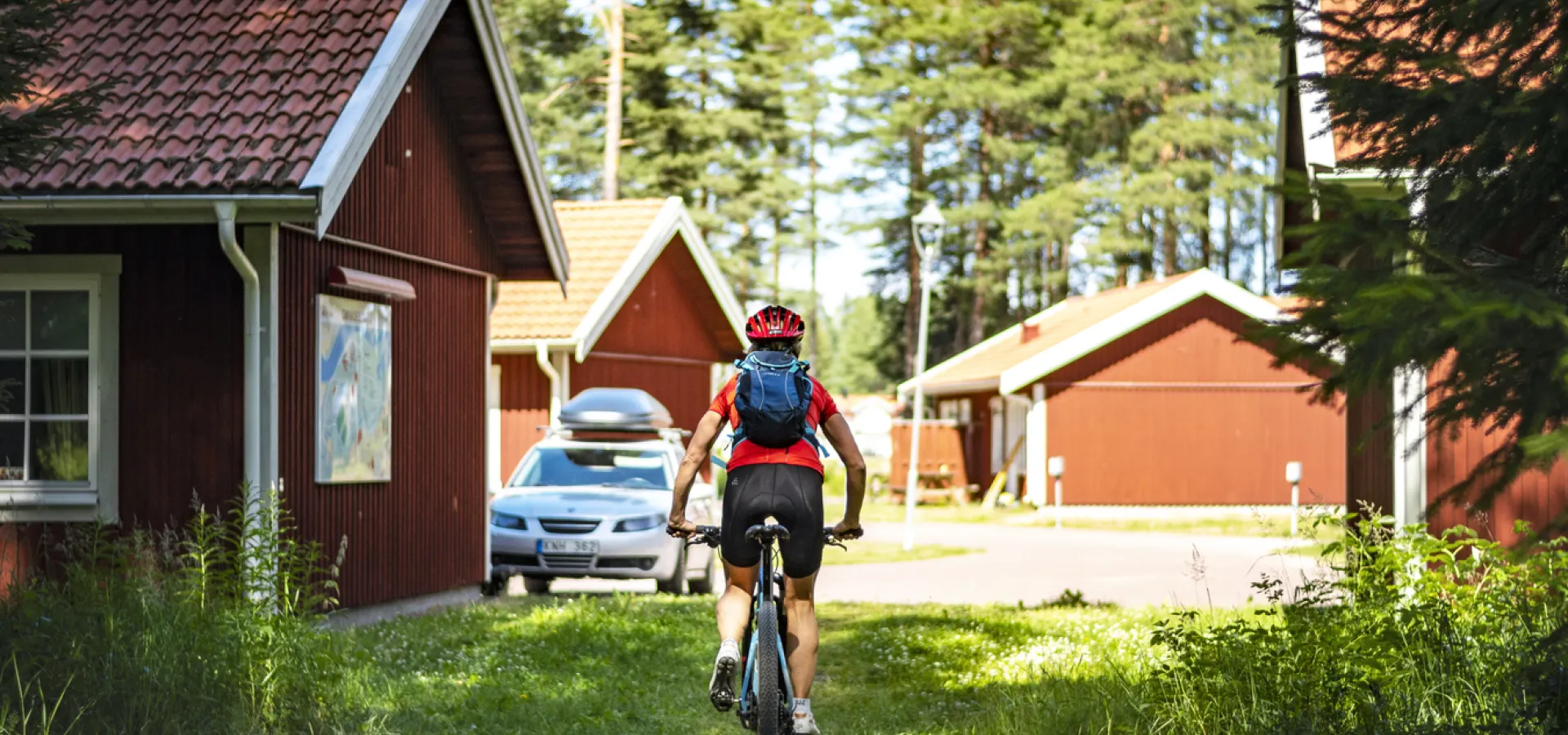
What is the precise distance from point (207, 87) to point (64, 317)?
1.90 m

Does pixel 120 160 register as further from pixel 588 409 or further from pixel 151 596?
pixel 588 409

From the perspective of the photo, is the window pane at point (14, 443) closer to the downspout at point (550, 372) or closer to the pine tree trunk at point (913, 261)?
the downspout at point (550, 372)

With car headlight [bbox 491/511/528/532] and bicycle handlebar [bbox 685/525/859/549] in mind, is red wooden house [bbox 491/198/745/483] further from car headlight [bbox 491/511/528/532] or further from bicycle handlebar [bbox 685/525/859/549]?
bicycle handlebar [bbox 685/525/859/549]

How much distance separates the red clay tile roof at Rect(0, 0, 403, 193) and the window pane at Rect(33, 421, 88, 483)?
1836 mm

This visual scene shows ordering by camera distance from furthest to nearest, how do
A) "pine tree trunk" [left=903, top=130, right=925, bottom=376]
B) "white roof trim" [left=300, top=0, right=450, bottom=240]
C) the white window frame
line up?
"pine tree trunk" [left=903, top=130, right=925, bottom=376], the white window frame, "white roof trim" [left=300, top=0, right=450, bottom=240]

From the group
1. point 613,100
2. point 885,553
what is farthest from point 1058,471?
point 613,100

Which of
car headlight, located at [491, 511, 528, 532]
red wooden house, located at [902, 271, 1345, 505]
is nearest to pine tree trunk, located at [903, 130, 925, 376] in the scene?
red wooden house, located at [902, 271, 1345, 505]

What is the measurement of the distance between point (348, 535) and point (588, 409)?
5139 mm

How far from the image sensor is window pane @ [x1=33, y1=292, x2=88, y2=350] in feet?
43.2

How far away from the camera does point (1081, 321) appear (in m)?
41.7

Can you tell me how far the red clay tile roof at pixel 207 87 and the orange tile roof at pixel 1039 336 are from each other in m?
26.6

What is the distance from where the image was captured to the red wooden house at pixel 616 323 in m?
28.3

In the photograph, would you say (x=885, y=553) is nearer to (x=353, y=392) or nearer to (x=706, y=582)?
(x=706, y=582)

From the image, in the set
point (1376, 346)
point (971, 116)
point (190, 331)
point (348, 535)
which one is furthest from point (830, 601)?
point (971, 116)
